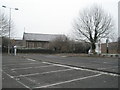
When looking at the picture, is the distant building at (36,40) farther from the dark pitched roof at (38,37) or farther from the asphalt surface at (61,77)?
the asphalt surface at (61,77)

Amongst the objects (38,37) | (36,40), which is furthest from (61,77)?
(38,37)

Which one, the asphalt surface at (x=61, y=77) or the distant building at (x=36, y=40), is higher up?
the distant building at (x=36, y=40)

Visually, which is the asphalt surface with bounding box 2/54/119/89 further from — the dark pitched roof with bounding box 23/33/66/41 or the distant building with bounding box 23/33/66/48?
the dark pitched roof with bounding box 23/33/66/41

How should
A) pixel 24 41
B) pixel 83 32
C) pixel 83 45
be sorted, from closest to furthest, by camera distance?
pixel 83 32, pixel 83 45, pixel 24 41

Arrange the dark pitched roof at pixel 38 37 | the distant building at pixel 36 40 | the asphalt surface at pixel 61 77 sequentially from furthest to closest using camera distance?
the dark pitched roof at pixel 38 37, the distant building at pixel 36 40, the asphalt surface at pixel 61 77

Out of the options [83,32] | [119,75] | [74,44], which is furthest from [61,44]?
[119,75]

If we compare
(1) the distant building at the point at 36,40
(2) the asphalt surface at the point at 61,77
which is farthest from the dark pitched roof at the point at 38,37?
(2) the asphalt surface at the point at 61,77

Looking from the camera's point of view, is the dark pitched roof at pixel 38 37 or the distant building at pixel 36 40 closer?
the distant building at pixel 36 40

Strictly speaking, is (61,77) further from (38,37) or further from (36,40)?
(38,37)

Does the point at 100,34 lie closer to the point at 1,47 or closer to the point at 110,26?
the point at 110,26

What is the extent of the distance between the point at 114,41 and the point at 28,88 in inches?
2326

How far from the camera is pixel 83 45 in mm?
74250

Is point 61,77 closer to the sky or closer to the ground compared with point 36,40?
closer to the ground

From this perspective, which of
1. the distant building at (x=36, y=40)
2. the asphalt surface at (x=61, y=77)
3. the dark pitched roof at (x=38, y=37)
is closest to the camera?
the asphalt surface at (x=61, y=77)
